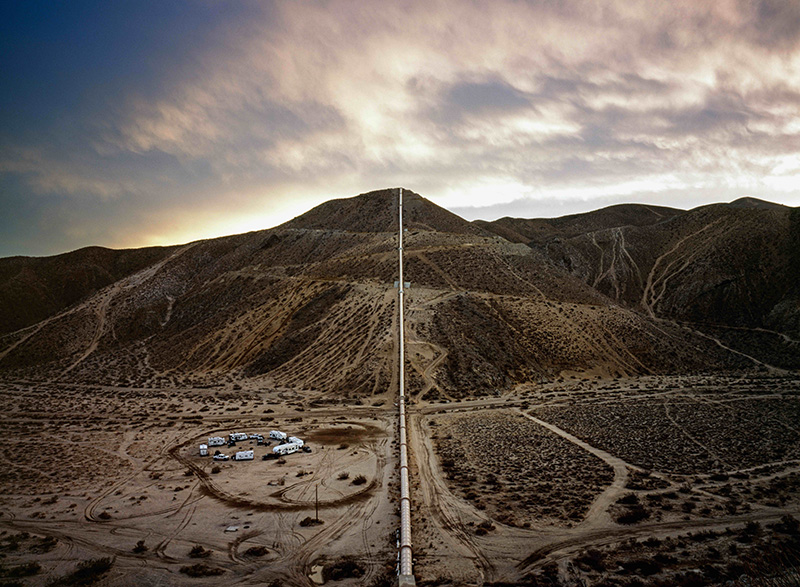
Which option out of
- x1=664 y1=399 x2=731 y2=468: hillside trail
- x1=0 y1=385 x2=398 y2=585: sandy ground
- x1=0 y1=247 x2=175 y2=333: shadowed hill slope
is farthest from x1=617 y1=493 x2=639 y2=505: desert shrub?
x1=0 y1=247 x2=175 y2=333: shadowed hill slope

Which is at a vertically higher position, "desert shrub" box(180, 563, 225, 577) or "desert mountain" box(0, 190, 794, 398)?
"desert mountain" box(0, 190, 794, 398)

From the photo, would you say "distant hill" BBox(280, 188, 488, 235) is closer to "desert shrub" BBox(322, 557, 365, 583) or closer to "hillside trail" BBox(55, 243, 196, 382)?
"hillside trail" BBox(55, 243, 196, 382)

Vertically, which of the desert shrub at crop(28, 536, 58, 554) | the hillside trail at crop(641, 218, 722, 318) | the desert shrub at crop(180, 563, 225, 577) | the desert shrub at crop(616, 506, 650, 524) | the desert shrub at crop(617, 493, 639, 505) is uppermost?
the hillside trail at crop(641, 218, 722, 318)

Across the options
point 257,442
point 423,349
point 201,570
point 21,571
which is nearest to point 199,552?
point 201,570

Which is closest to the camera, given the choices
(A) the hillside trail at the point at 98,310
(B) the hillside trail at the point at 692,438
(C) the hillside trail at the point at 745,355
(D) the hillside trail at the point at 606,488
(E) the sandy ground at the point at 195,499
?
(E) the sandy ground at the point at 195,499

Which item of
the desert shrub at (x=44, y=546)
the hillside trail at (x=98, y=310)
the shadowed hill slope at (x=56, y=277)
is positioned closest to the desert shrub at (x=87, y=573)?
the desert shrub at (x=44, y=546)

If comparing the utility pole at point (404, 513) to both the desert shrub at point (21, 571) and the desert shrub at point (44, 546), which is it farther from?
the desert shrub at point (44, 546)
